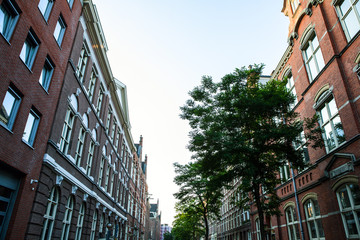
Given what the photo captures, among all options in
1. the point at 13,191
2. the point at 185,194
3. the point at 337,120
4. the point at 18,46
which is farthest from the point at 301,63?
the point at 185,194

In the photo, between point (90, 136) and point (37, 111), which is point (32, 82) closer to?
point (37, 111)

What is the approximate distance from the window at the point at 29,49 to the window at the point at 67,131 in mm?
4332

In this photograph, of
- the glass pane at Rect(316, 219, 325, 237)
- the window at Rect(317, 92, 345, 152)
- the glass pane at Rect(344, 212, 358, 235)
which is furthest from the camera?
the glass pane at Rect(316, 219, 325, 237)

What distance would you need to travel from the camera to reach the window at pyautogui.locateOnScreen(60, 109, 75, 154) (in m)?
13.8

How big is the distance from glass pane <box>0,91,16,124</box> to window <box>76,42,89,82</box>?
6.86 meters

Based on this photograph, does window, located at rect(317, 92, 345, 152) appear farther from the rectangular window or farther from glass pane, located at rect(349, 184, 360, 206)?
the rectangular window

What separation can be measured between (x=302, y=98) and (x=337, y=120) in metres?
4.09

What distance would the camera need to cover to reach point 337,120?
13258 millimetres

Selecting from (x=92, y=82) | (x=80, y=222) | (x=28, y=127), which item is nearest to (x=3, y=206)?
(x=28, y=127)

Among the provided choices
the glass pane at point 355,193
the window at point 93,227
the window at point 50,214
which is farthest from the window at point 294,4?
the window at point 93,227

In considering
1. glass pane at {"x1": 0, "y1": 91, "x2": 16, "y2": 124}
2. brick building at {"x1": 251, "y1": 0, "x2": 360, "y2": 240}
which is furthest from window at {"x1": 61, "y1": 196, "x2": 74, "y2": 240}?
brick building at {"x1": 251, "y1": 0, "x2": 360, "y2": 240}

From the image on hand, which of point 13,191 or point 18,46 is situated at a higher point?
point 18,46

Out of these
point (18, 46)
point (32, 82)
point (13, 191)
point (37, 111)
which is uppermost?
point (18, 46)

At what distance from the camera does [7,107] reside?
8938 millimetres
